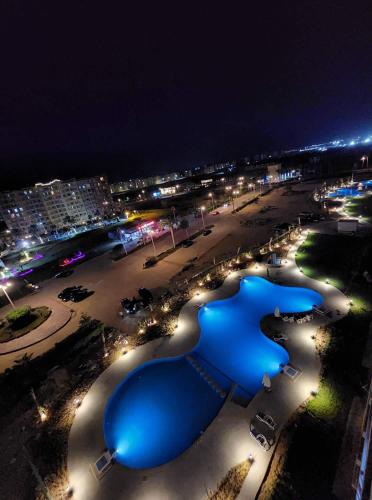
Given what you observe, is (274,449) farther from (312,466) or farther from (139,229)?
(139,229)

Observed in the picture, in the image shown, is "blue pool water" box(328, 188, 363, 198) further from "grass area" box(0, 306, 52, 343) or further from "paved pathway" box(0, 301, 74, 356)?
"grass area" box(0, 306, 52, 343)

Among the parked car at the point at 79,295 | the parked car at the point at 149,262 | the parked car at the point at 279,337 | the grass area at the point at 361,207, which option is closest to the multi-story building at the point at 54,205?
the parked car at the point at 79,295

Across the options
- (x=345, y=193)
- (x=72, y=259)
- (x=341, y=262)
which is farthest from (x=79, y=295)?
(x=345, y=193)

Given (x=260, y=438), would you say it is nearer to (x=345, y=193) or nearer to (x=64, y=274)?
(x=64, y=274)

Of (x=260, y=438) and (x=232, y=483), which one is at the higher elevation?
(x=260, y=438)

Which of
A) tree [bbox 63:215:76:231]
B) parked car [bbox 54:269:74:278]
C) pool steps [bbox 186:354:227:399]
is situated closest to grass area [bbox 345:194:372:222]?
pool steps [bbox 186:354:227:399]

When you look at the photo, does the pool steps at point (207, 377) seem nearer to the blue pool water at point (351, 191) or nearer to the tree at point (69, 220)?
the blue pool water at point (351, 191)
